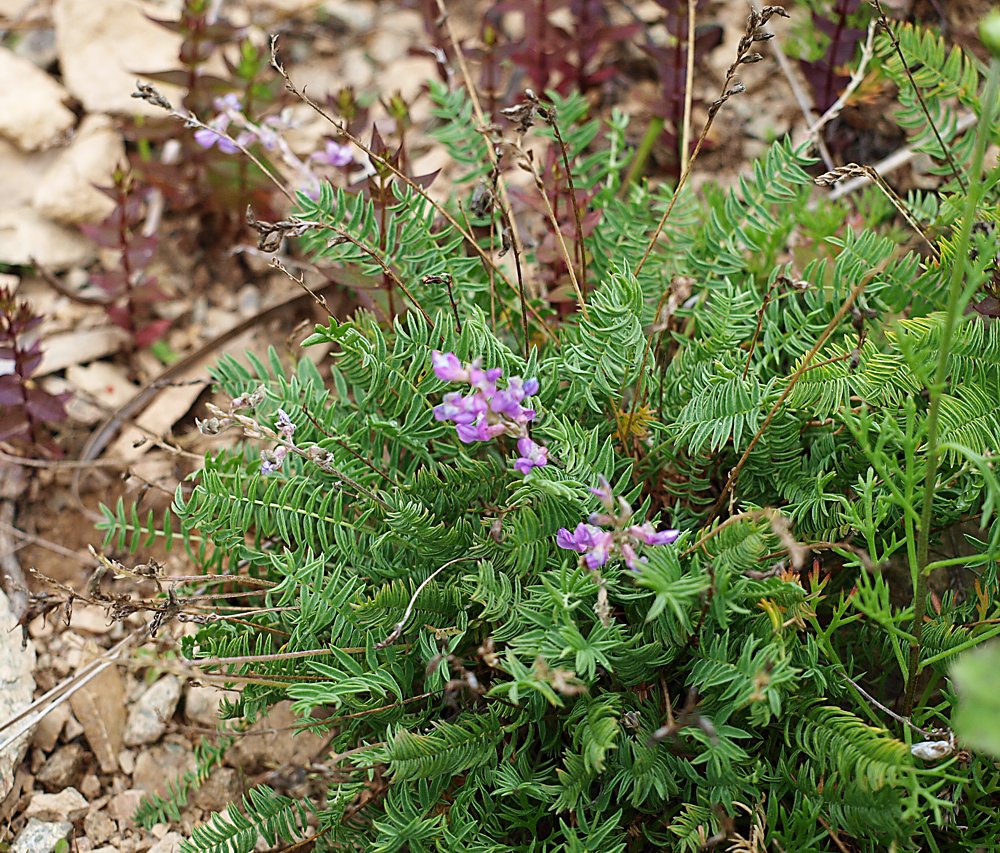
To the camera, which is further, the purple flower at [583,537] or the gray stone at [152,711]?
the gray stone at [152,711]

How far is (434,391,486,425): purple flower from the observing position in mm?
1351

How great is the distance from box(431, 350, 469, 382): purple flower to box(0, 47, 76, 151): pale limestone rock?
7.00ft

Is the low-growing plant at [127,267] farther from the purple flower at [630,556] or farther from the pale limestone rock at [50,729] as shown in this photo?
the purple flower at [630,556]

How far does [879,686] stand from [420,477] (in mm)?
836

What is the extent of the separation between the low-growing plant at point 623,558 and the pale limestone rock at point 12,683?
41 cm

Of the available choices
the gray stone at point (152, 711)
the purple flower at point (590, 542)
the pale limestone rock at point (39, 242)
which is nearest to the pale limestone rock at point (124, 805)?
the gray stone at point (152, 711)

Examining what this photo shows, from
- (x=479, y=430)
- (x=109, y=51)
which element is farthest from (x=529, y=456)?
(x=109, y=51)

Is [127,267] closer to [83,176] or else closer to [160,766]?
[83,176]

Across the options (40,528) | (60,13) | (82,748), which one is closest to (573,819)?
(82,748)

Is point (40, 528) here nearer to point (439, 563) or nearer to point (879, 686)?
point (439, 563)

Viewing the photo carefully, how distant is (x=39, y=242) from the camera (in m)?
2.81

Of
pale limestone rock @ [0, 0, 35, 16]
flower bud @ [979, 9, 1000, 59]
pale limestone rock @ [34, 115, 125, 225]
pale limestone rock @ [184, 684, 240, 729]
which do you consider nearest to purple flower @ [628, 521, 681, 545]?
flower bud @ [979, 9, 1000, 59]

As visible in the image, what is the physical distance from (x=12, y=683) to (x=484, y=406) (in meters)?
1.20

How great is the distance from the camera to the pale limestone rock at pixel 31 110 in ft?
9.55
